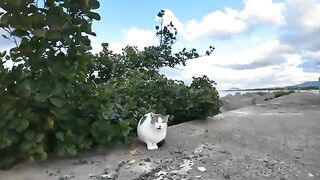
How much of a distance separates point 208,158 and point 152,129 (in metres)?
0.55

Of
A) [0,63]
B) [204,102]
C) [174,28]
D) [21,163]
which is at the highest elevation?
[174,28]

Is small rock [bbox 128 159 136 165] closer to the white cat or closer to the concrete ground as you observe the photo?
the concrete ground

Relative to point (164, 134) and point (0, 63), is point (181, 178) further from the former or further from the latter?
point (0, 63)

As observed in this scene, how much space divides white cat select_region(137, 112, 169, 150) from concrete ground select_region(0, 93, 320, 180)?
8 centimetres

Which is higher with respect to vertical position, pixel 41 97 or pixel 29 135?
pixel 41 97

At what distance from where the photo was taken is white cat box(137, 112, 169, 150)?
11.7 ft

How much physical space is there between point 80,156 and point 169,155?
29.8 inches

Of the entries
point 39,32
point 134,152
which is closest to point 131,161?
point 134,152

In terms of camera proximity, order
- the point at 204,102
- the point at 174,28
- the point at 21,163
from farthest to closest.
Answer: the point at 174,28, the point at 204,102, the point at 21,163

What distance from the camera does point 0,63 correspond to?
3168mm

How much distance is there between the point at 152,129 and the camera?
11.8ft

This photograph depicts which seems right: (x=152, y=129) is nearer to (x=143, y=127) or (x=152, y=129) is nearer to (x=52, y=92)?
(x=143, y=127)

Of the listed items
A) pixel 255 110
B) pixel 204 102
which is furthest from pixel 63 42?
pixel 255 110

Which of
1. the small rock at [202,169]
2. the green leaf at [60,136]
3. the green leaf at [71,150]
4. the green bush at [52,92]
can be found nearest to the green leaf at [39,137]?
the green bush at [52,92]
